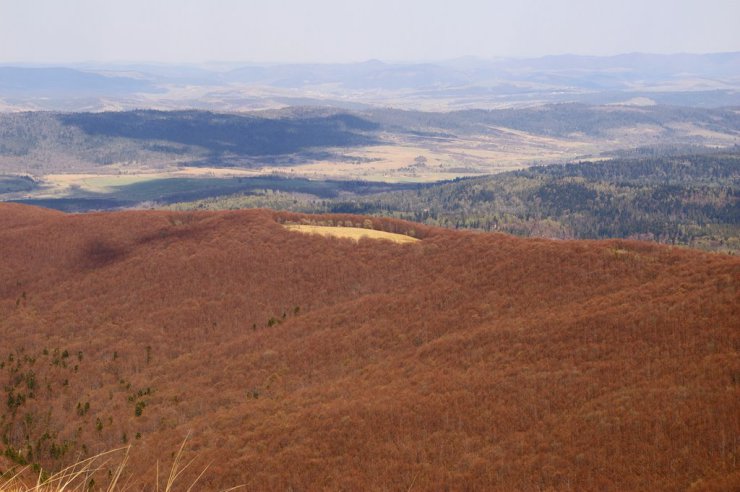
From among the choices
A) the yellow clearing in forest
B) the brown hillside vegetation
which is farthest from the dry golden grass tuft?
the brown hillside vegetation

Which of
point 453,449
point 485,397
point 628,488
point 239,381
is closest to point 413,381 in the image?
point 485,397

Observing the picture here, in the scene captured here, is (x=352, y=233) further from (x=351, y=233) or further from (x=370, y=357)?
(x=370, y=357)

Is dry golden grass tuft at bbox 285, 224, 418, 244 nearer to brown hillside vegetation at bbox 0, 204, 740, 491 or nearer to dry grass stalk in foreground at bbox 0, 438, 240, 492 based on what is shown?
brown hillside vegetation at bbox 0, 204, 740, 491

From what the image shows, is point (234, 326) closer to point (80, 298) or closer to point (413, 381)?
point (80, 298)

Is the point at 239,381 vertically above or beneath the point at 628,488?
beneath

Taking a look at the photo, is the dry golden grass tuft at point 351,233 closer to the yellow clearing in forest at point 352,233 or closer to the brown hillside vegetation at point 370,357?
the yellow clearing in forest at point 352,233

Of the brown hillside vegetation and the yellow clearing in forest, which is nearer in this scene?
the brown hillside vegetation

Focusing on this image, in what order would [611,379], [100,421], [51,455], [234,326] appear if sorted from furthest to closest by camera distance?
1. [234,326]
2. [100,421]
3. [51,455]
4. [611,379]
